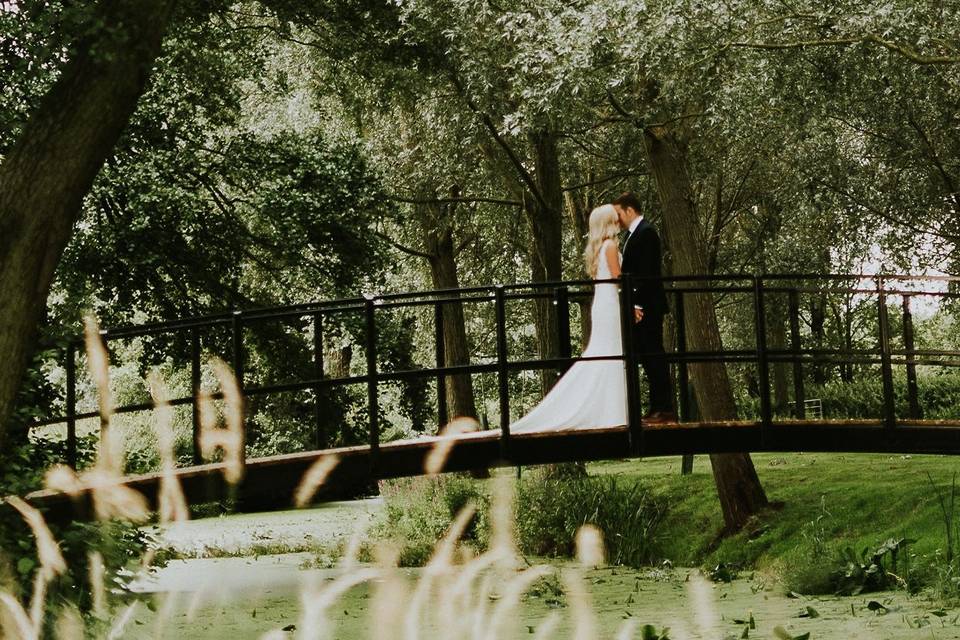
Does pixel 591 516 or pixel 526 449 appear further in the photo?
pixel 591 516

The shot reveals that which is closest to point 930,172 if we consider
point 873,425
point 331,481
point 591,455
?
point 873,425

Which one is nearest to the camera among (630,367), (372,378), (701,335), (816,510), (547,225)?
(372,378)

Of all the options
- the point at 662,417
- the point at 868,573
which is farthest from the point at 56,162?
the point at 868,573

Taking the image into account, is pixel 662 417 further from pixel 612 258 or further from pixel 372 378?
pixel 372 378

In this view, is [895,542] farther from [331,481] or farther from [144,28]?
[144,28]

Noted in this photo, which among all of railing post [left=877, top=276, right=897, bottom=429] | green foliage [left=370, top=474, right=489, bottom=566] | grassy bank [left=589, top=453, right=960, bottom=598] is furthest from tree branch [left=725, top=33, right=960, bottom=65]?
green foliage [left=370, top=474, right=489, bottom=566]

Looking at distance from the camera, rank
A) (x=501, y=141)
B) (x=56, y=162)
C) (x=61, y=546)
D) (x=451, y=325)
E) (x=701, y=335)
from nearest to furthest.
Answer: (x=56, y=162), (x=61, y=546), (x=701, y=335), (x=501, y=141), (x=451, y=325)

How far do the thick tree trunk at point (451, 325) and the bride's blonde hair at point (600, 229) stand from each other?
1188 centimetres

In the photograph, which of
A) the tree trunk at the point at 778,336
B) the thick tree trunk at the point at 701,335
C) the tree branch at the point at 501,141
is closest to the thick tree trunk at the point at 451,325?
the tree branch at the point at 501,141

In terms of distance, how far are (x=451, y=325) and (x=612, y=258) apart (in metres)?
13.1

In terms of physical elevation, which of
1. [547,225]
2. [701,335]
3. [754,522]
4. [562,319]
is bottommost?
[754,522]

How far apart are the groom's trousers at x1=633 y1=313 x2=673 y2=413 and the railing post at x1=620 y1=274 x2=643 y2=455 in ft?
0.50

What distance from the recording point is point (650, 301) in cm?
1019

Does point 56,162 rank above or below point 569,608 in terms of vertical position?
above
